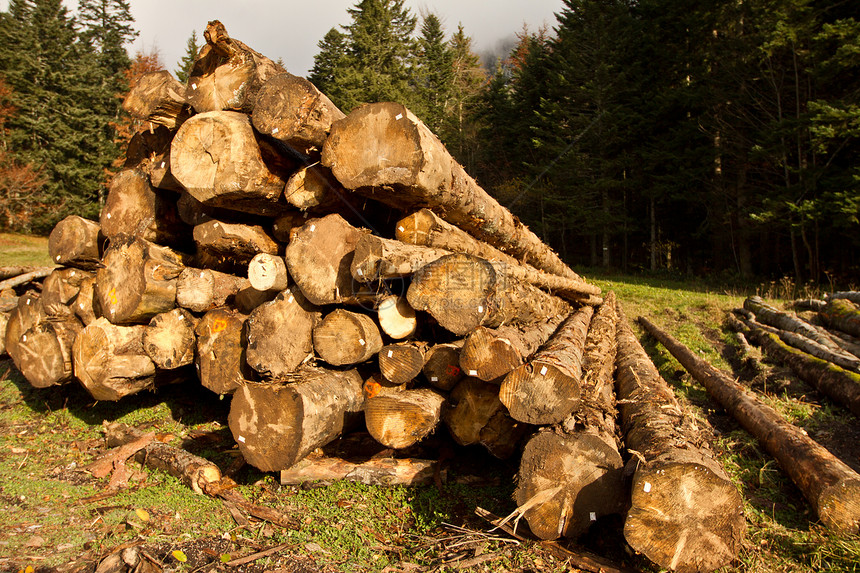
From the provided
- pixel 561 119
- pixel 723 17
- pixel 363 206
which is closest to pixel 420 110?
pixel 561 119

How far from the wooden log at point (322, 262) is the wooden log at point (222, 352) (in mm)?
1046

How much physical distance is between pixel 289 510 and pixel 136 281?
2564mm

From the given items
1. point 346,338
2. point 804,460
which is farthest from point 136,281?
point 804,460

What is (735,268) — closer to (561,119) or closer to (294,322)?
(561,119)

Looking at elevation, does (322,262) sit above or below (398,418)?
above

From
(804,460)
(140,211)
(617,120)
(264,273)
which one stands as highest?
(617,120)

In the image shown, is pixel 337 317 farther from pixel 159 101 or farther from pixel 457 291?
pixel 159 101

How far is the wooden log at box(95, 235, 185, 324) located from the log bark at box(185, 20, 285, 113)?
148cm

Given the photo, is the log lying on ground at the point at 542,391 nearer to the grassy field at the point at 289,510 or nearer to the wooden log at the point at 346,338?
the grassy field at the point at 289,510

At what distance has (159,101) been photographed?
15.8ft

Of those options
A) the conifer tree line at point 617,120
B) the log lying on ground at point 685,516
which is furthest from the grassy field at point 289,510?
the conifer tree line at point 617,120

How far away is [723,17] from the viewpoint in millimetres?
17484

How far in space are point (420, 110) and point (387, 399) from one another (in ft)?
87.6

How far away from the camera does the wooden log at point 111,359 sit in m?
4.55
